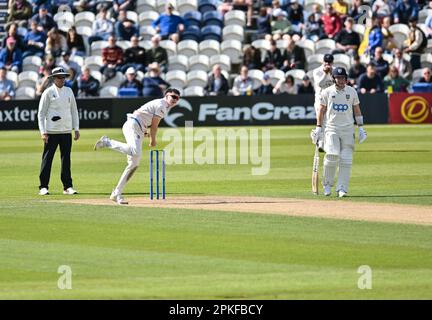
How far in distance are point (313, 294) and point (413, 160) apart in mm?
14675

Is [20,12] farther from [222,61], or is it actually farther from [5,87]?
[222,61]

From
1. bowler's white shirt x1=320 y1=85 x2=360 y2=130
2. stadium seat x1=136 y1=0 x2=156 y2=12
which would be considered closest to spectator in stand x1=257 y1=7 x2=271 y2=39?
stadium seat x1=136 y1=0 x2=156 y2=12

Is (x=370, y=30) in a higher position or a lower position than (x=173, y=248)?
higher

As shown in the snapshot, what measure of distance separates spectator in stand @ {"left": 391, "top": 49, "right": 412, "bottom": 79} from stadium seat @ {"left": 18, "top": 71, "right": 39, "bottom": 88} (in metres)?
11.0

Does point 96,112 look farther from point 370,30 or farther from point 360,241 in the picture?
point 360,241

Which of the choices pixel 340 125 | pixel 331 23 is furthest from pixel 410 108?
pixel 340 125

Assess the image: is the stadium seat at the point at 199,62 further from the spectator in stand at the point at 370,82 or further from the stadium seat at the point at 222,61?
the spectator in stand at the point at 370,82

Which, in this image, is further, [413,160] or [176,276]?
[413,160]

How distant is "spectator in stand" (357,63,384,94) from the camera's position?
35000 mm

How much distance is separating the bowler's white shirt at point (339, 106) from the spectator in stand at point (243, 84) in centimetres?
1694

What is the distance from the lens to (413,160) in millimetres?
24812

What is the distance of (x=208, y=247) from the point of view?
13250 millimetres

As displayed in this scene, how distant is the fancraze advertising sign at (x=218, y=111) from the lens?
3488 centimetres
